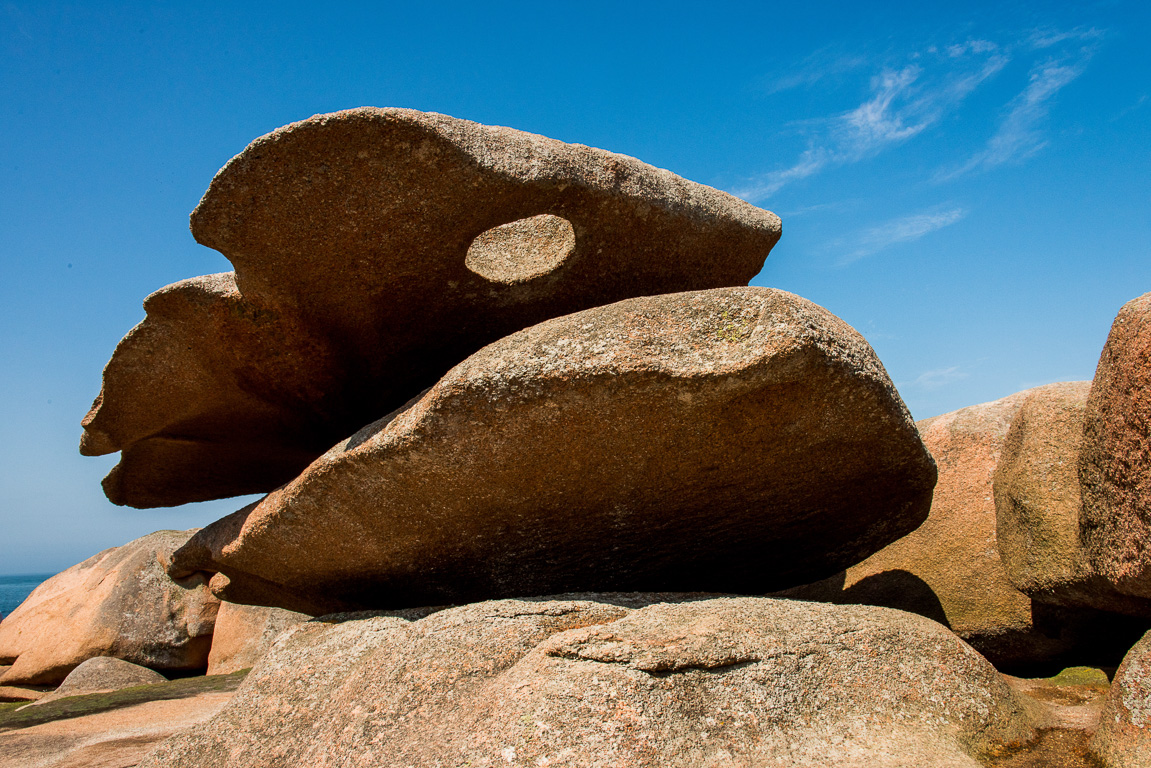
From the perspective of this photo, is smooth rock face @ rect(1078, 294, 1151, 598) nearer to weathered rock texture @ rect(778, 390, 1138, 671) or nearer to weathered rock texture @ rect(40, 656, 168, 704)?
weathered rock texture @ rect(778, 390, 1138, 671)

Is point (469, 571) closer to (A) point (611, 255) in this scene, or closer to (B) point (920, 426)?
(A) point (611, 255)

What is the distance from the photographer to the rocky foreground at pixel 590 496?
2549mm

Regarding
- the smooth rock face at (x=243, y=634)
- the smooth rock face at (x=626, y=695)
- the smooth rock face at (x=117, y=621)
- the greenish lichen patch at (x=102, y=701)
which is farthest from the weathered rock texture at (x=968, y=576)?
the smooth rock face at (x=117, y=621)

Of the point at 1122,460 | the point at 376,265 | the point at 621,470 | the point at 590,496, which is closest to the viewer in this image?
the point at 1122,460

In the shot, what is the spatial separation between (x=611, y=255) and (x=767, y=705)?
2.27 metres

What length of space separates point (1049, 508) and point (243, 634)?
24.9 ft

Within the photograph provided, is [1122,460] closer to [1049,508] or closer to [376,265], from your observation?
[1049,508]

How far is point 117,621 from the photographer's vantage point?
8.18m

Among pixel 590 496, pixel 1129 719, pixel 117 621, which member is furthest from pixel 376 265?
pixel 117 621

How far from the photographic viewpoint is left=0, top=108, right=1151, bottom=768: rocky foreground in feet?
8.36

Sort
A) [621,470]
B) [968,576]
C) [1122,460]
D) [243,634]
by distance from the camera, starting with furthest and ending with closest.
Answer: [243,634] < [968,576] < [621,470] < [1122,460]

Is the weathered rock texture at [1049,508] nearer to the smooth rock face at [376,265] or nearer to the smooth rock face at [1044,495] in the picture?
the smooth rock face at [1044,495]

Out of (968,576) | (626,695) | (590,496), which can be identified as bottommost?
(968,576)

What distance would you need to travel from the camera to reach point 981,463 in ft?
14.4
